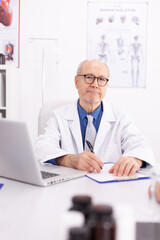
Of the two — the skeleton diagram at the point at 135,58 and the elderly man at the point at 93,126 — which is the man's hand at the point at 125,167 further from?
the skeleton diagram at the point at 135,58

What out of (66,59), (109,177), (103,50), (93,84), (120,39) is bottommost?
(109,177)

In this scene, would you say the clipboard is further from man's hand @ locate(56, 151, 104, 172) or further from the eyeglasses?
the eyeglasses

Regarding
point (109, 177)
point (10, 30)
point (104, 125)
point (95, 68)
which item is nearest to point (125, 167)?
point (109, 177)

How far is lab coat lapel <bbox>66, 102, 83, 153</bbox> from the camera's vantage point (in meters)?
1.83

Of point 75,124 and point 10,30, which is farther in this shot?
point 10,30

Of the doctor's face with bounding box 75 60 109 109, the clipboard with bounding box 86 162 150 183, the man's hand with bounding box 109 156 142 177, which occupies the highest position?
the doctor's face with bounding box 75 60 109 109

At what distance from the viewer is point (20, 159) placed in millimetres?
1102

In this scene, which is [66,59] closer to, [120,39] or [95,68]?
[120,39]

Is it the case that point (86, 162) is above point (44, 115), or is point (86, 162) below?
below

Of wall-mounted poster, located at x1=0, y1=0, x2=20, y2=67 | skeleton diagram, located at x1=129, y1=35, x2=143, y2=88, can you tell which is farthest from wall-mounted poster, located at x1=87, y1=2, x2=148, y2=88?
wall-mounted poster, located at x1=0, y1=0, x2=20, y2=67

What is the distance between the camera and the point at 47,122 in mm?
1942

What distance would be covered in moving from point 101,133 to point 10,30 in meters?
1.92

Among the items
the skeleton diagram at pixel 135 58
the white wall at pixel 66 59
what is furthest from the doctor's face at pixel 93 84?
the skeleton diagram at pixel 135 58

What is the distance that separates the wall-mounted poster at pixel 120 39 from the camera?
126 inches
